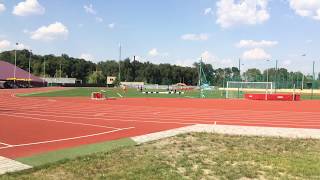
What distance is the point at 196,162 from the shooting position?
8.95 m

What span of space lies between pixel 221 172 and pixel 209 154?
5.95 ft

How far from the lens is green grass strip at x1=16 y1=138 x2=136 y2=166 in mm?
8991

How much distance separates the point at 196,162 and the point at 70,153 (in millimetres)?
2777

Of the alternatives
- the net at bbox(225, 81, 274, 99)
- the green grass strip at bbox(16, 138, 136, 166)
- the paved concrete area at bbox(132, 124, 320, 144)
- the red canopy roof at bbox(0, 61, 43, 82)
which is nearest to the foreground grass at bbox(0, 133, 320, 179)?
the green grass strip at bbox(16, 138, 136, 166)

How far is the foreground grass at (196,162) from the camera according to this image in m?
7.82

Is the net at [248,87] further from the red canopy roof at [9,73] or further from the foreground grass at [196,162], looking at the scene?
the red canopy roof at [9,73]

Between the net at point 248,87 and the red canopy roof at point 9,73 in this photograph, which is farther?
the red canopy roof at point 9,73

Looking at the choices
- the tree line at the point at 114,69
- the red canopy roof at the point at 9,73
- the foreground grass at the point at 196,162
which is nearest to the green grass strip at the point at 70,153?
the foreground grass at the point at 196,162

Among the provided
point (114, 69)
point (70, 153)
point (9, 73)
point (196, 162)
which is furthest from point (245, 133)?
point (114, 69)

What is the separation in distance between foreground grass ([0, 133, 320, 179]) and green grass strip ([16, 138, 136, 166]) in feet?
1.54

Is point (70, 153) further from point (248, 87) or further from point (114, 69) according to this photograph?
point (114, 69)

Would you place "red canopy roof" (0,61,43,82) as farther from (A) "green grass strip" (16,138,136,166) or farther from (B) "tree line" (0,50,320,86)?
(A) "green grass strip" (16,138,136,166)

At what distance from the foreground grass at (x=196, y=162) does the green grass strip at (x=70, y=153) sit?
47cm

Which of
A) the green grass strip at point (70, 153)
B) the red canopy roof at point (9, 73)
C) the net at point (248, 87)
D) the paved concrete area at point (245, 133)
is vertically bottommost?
the green grass strip at point (70, 153)
